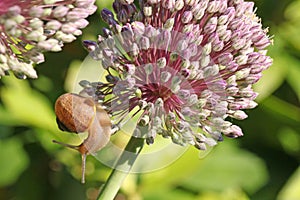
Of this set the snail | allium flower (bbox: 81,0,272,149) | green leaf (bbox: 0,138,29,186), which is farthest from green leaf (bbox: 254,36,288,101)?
the snail

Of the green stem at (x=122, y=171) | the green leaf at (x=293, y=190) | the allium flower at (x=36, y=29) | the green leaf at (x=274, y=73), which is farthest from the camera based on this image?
the green leaf at (x=274, y=73)

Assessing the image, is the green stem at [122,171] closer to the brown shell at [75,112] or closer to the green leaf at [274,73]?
the brown shell at [75,112]

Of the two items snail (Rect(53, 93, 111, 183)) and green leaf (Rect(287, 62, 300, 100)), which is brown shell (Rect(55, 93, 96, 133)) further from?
green leaf (Rect(287, 62, 300, 100))

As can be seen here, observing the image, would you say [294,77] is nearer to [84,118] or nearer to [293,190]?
[293,190]

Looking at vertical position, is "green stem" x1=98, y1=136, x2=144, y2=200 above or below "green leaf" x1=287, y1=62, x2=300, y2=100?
above

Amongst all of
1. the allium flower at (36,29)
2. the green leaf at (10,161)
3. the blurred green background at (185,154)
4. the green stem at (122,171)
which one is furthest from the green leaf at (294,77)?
the allium flower at (36,29)

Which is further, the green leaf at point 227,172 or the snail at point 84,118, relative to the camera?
the green leaf at point 227,172
